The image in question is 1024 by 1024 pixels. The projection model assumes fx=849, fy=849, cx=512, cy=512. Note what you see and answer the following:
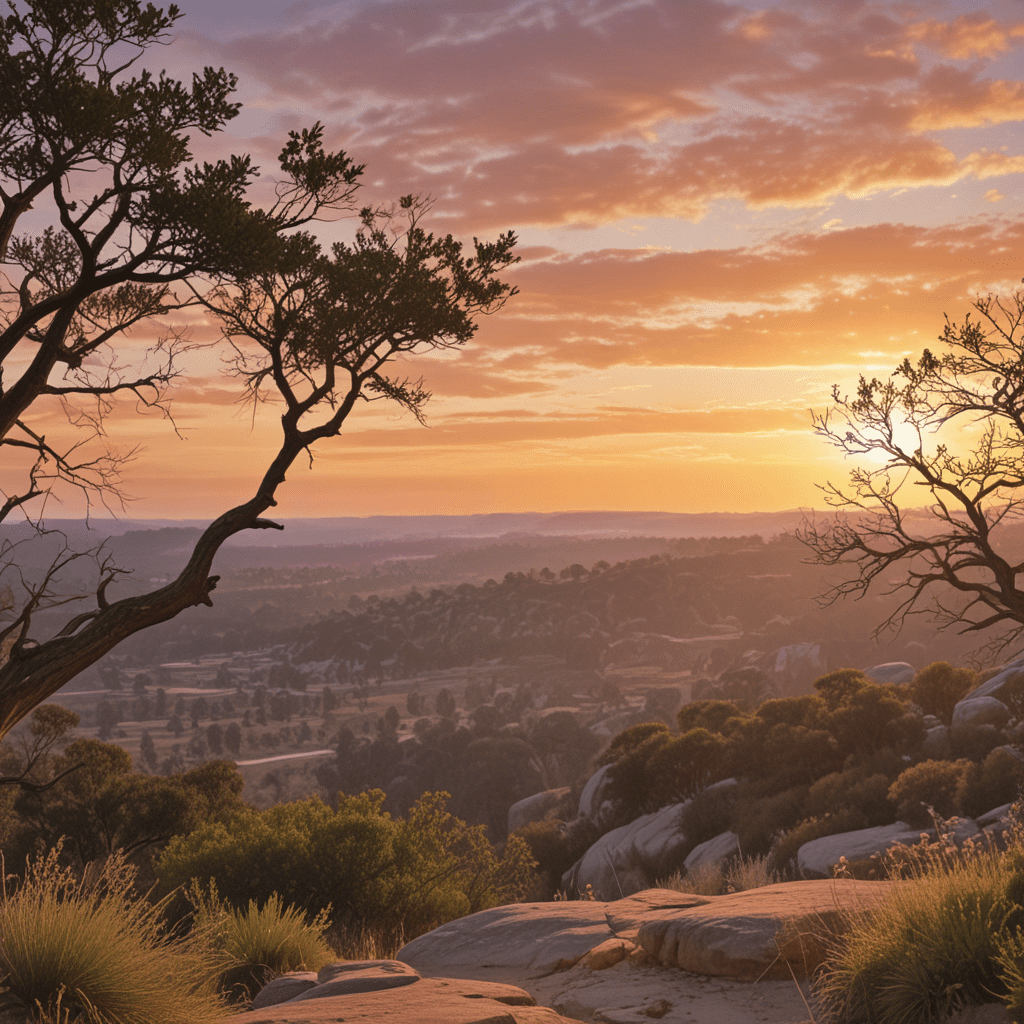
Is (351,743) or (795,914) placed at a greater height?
(795,914)

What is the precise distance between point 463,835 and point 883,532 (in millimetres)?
12741

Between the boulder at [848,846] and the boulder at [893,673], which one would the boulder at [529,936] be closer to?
the boulder at [848,846]

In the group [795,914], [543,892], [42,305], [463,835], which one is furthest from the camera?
[543,892]

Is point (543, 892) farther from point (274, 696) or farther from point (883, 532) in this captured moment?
point (274, 696)

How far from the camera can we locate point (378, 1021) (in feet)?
21.4

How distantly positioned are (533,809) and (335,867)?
147ft

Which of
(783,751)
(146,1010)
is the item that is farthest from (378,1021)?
(783,751)

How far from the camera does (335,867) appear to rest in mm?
17844

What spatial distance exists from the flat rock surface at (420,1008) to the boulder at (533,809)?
5333cm

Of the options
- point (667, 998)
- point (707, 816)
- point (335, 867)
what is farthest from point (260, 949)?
point (707, 816)

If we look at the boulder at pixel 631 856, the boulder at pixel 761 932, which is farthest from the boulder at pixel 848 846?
the boulder at pixel 761 932

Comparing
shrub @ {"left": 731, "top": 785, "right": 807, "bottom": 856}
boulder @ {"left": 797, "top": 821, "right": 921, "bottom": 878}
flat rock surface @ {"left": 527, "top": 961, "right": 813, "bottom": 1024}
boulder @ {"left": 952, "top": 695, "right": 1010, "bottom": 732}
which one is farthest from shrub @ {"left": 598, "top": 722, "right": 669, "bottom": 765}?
flat rock surface @ {"left": 527, "top": 961, "right": 813, "bottom": 1024}

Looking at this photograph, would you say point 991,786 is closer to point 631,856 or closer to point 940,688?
point 940,688

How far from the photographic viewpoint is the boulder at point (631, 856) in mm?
29328
